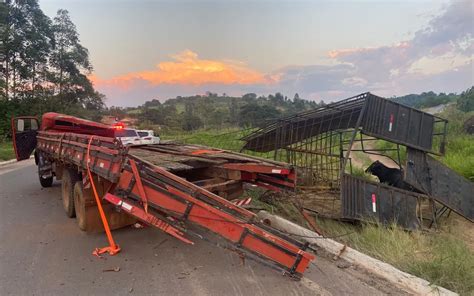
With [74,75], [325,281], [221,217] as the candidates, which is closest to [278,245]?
[221,217]

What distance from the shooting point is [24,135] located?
10031 millimetres

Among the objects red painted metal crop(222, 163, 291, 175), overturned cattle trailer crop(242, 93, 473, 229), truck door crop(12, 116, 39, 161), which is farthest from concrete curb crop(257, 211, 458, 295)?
truck door crop(12, 116, 39, 161)

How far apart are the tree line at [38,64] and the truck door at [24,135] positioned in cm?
2336

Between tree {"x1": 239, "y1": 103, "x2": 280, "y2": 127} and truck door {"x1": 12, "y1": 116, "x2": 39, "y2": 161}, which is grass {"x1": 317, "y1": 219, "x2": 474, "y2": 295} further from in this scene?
tree {"x1": 239, "y1": 103, "x2": 280, "y2": 127}

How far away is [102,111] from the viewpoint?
48500 millimetres

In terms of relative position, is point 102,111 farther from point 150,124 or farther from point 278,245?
point 278,245

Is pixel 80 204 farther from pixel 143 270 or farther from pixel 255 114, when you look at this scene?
pixel 255 114

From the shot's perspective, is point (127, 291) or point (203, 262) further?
point (203, 262)

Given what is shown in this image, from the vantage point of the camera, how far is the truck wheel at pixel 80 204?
544 cm

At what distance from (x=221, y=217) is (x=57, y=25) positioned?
43.1 meters

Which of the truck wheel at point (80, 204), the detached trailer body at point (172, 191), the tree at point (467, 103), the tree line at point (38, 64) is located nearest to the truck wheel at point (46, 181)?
the detached trailer body at point (172, 191)

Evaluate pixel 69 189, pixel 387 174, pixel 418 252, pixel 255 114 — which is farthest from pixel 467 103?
pixel 69 189

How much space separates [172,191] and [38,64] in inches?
1544

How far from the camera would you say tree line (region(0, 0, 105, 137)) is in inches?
1282
